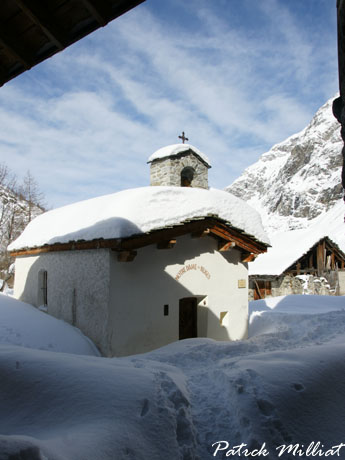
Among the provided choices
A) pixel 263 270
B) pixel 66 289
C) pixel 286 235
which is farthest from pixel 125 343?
pixel 286 235

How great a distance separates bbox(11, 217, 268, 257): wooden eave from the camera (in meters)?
6.64

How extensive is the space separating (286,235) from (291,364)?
2546 centimetres

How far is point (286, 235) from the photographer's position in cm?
2703

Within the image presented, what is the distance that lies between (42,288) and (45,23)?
9391 mm

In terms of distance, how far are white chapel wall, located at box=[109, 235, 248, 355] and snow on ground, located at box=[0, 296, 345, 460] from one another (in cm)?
388

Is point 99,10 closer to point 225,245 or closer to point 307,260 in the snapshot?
point 225,245

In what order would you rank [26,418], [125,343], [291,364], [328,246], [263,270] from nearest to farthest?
[26,418], [291,364], [125,343], [263,270], [328,246]

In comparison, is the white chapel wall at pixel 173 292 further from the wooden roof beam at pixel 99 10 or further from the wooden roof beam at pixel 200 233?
the wooden roof beam at pixel 99 10

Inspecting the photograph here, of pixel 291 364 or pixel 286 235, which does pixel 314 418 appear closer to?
pixel 291 364

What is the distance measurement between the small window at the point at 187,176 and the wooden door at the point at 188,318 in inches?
156

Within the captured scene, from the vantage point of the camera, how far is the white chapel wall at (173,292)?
23.0ft

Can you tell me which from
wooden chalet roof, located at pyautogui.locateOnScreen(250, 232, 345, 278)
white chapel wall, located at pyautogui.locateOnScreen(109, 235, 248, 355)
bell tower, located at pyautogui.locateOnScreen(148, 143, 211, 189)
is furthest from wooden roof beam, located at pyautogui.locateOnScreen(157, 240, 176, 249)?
wooden chalet roof, located at pyautogui.locateOnScreen(250, 232, 345, 278)

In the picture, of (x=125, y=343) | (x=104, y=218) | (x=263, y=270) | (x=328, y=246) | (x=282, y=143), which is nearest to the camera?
(x=125, y=343)

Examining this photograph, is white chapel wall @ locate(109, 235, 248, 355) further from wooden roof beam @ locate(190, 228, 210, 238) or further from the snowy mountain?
the snowy mountain
